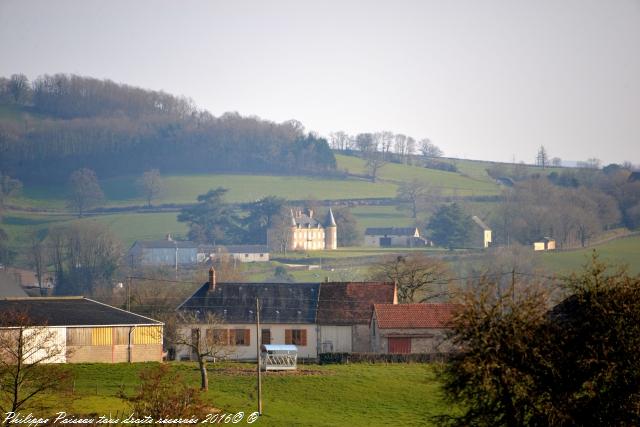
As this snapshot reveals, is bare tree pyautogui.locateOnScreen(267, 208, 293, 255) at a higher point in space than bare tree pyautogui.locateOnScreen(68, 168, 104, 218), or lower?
lower

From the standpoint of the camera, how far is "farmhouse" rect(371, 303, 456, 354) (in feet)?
142

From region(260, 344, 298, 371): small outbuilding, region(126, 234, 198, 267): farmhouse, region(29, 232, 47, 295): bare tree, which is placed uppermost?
region(260, 344, 298, 371): small outbuilding

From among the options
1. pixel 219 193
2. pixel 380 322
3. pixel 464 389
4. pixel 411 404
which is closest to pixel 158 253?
pixel 219 193

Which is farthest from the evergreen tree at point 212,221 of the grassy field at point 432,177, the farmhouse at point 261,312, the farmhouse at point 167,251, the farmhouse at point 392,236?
the farmhouse at point 261,312

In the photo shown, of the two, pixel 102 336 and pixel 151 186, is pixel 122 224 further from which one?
pixel 102 336

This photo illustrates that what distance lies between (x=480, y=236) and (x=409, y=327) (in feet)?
278

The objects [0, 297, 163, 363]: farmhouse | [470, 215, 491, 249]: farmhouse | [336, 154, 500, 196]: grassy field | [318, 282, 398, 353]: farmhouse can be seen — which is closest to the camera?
[0, 297, 163, 363]: farmhouse

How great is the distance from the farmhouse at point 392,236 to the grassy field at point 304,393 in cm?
10179

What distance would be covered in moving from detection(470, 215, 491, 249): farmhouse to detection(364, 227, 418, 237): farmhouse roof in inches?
629

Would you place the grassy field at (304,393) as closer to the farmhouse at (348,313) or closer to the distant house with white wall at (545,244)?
the farmhouse at (348,313)

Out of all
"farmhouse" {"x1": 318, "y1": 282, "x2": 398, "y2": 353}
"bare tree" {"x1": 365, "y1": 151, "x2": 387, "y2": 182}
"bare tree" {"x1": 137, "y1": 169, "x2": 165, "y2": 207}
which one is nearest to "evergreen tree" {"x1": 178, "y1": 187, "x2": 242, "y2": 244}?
"bare tree" {"x1": 137, "y1": 169, "x2": 165, "y2": 207}

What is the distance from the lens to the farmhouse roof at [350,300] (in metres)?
47.7

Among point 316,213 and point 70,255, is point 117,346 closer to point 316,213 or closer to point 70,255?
point 70,255

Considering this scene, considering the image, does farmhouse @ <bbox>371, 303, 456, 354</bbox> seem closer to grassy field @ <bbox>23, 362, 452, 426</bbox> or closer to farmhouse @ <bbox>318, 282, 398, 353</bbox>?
farmhouse @ <bbox>318, 282, 398, 353</bbox>
